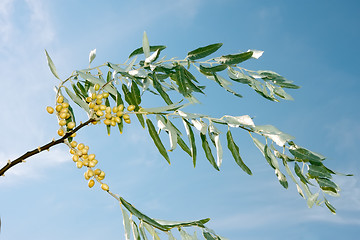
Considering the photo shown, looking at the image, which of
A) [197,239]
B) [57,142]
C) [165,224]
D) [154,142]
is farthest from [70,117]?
[197,239]

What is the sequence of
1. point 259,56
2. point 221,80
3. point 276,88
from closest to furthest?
point 259,56 → point 221,80 → point 276,88

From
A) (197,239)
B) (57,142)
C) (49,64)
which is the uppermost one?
(49,64)

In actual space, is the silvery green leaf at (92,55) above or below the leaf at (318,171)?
above

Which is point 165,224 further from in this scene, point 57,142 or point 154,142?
point 57,142

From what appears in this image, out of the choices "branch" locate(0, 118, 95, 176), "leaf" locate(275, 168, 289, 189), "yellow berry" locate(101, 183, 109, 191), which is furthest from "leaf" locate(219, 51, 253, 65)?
"yellow berry" locate(101, 183, 109, 191)

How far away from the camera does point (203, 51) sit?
184 centimetres

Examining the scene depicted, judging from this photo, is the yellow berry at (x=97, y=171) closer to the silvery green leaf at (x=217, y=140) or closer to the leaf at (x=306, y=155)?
the silvery green leaf at (x=217, y=140)

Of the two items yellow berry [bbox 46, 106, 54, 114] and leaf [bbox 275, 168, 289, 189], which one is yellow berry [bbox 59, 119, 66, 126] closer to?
yellow berry [bbox 46, 106, 54, 114]

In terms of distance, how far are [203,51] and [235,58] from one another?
143 mm

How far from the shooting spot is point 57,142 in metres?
1.83

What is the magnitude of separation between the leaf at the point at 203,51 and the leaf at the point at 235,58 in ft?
0.24

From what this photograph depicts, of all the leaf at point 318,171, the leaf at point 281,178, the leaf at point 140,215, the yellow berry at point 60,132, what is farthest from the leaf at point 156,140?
the leaf at point 318,171

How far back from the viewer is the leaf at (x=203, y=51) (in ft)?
5.92

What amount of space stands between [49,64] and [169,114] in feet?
2.14
